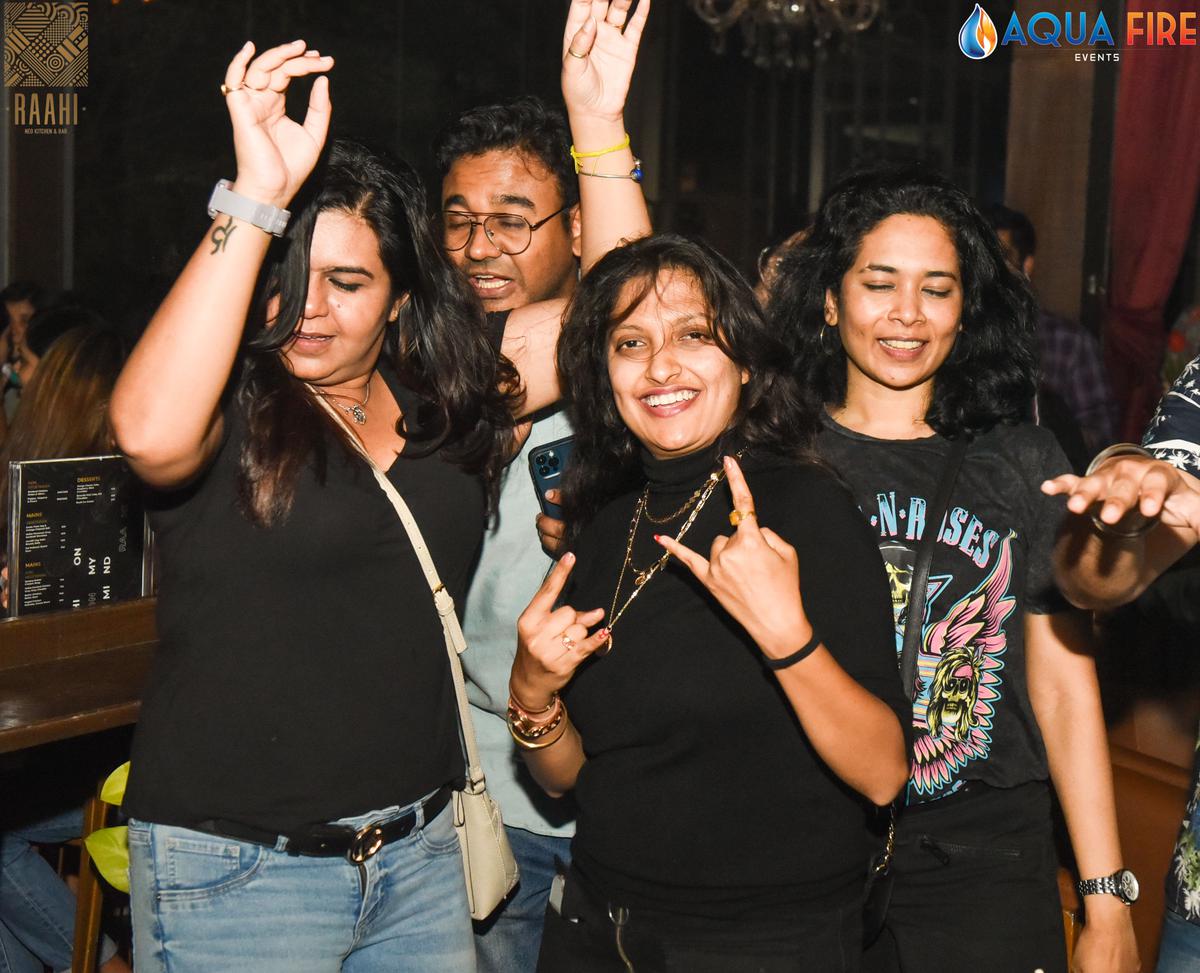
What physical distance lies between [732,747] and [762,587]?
250 millimetres

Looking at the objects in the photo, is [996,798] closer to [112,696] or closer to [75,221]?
[112,696]

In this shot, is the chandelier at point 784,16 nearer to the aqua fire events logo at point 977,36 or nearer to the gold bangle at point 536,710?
the aqua fire events logo at point 977,36

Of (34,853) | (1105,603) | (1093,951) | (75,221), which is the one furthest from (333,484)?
(75,221)

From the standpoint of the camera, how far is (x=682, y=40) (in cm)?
911

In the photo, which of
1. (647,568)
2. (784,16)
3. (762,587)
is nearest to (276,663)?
(647,568)

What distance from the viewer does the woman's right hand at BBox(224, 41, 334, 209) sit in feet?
4.96

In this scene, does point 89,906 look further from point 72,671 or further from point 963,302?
point 963,302

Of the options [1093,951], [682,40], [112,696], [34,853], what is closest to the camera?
[1093,951]

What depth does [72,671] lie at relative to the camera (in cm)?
269

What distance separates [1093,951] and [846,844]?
2.19ft

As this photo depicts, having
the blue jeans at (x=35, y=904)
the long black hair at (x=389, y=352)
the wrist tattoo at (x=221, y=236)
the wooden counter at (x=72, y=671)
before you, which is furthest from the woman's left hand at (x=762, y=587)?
the blue jeans at (x=35, y=904)

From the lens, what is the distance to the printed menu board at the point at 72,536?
279cm

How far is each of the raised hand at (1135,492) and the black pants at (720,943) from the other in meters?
0.59

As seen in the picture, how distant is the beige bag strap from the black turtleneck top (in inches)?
9.0
